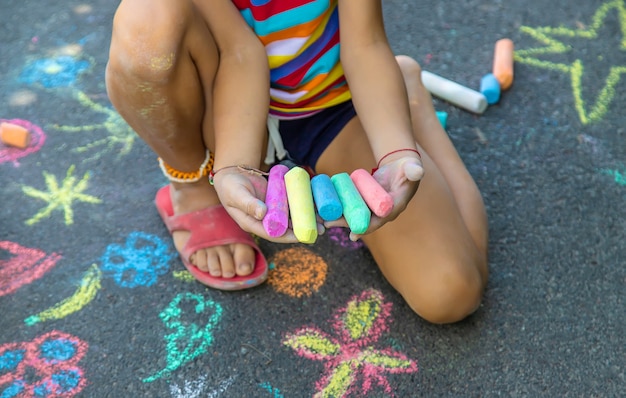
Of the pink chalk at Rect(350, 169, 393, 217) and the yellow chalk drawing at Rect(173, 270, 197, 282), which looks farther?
the yellow chalk drawing at Rect(173, 270, 197, 282)

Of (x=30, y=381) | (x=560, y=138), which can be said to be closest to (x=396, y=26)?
(x=560, y=138)

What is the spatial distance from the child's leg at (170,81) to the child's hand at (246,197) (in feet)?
0.55

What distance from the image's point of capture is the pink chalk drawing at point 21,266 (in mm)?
1258

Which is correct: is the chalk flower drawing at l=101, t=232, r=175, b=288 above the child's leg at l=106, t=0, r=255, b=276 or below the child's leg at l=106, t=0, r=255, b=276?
below

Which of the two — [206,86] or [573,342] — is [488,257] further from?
[206,86]

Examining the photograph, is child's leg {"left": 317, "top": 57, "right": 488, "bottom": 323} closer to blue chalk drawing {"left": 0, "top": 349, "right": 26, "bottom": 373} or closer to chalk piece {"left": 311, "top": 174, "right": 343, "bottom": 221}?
chalk piece {"left": 311, "top": 174, "right": 343, "bottom": 221}

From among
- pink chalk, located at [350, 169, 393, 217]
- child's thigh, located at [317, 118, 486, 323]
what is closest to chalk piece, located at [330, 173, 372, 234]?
pink chalk, located at [350, 169, 393, 217]

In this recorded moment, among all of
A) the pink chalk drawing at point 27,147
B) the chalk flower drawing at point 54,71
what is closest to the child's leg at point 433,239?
the pink chalk drawing at point 27,147

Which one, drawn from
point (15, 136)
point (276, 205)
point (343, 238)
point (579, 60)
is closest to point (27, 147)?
point (15, 136)

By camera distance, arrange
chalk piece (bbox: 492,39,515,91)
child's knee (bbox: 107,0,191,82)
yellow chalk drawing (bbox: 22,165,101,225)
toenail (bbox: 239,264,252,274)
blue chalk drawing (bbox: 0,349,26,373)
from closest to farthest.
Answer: child's knee (bbox: 107,0,191,82) → blue chalk drawing (bbox: 0,349,26,373) → toenail (bbox: 239,264,252,274) → yellow chalk drawing (bbox: 22,165,101,225) → chalk piece (bbox: 492,39,515,91)

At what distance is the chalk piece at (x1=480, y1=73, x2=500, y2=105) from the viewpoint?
1.62 meters

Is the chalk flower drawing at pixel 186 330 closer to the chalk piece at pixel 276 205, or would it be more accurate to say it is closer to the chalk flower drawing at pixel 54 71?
the chalk piece at pixel 276 205

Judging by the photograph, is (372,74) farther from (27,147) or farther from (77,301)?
(27,147)

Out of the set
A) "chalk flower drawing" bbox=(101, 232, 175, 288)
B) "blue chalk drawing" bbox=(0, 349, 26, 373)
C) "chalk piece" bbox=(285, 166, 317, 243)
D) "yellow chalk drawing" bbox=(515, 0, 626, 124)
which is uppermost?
"chalk piece" bbox=(285, 166, 317, 243)
